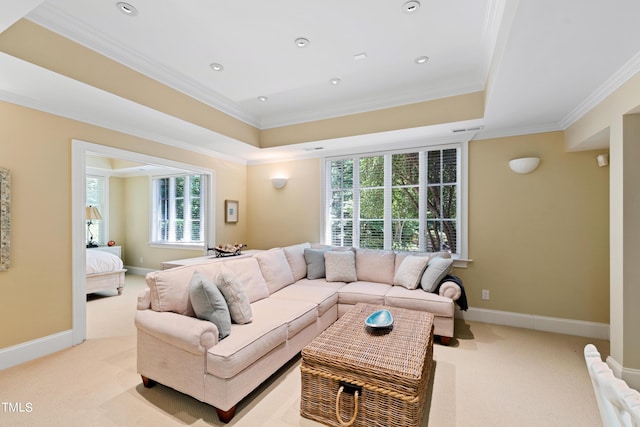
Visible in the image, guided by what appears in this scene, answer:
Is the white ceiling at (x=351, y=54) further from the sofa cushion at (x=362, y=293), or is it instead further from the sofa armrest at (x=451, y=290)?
the sofa cushion at (x=362, y=293)

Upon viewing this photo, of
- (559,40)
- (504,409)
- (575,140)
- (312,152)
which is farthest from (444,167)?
(504,409)

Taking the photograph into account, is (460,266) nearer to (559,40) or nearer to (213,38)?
(559,40)

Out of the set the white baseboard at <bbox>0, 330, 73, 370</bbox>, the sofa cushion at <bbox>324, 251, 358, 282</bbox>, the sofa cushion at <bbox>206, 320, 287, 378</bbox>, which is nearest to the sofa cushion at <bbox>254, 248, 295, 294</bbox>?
the sofa cushion at <bbox>324, 251, 358, 282</bbox>

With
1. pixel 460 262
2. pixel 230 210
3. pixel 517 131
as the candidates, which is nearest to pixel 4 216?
pixel 230 210

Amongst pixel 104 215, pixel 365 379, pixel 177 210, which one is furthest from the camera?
pixel 104 215

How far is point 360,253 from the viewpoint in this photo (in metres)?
4.08

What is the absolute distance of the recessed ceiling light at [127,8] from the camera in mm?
2046

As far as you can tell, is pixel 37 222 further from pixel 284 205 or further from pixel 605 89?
pixel 605 89

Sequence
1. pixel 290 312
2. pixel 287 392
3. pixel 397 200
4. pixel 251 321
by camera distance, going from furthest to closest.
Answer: pixel 397 200, pixel 290 312, pixel 251 321, pixel 287 392

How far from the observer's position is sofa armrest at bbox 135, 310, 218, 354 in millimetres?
1897

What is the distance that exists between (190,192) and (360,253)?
4.20 meters

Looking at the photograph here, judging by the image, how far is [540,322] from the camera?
3.51 metres

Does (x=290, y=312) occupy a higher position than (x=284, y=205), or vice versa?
(x=284, y=205)

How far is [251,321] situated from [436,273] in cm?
207
